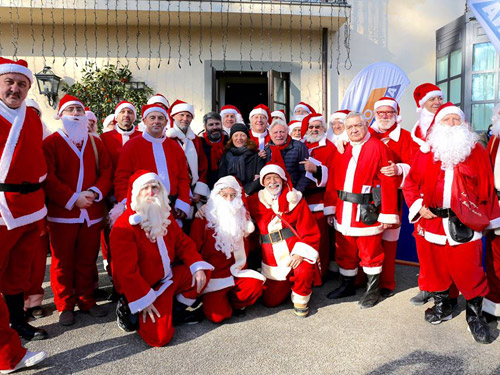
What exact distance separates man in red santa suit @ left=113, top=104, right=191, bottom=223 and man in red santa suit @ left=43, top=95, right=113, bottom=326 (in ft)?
0.71

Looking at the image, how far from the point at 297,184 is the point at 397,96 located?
3.76 meters

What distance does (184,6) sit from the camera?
779 centimetres

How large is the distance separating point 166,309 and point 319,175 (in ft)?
7.07

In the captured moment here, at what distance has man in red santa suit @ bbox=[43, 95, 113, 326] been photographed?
3490 millimetres

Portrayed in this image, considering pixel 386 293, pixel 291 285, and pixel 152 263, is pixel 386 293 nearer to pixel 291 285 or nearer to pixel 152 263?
pixel 291 285

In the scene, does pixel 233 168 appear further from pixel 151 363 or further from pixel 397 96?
pixel 397 96

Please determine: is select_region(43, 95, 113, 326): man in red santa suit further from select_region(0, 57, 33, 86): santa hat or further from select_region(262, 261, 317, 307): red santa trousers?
select_region(262, 261, 317, 307): red santa trousers

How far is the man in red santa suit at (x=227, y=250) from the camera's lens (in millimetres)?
3615

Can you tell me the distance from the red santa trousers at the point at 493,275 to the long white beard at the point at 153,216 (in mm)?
2776

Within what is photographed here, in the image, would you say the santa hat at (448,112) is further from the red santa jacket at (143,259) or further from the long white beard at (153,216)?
the long white beard at (153,216)

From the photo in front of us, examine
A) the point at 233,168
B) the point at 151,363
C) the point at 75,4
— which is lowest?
the point at 151,363

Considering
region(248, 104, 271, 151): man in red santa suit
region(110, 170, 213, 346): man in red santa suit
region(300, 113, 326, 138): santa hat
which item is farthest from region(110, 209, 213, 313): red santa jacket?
region(300, 113, 326, 138): santa hat

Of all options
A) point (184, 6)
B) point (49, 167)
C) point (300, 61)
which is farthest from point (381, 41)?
point (49, 167)

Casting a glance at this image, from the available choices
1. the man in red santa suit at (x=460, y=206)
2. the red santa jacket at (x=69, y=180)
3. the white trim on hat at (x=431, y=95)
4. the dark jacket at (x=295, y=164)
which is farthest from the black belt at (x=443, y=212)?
the red santa jacket at (x=69, y=180)
